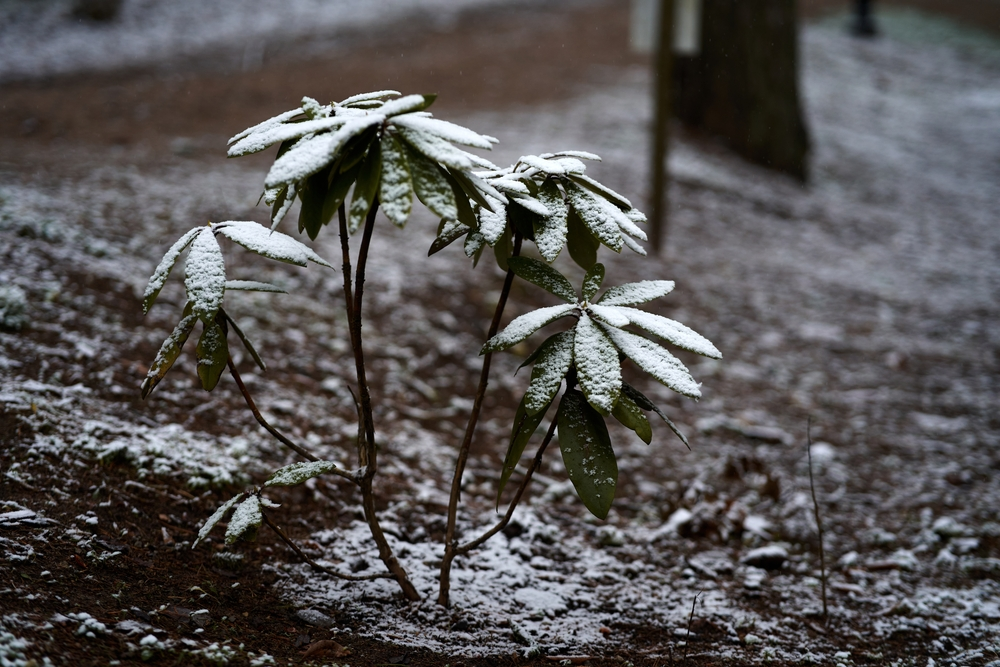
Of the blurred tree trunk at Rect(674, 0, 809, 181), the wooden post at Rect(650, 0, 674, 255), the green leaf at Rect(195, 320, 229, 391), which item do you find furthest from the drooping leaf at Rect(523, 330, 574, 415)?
the blurred tree trunk at Rect(674, 0, 809, 181)

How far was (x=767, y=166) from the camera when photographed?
781 centimetres

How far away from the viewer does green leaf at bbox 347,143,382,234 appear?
1289 millimetres

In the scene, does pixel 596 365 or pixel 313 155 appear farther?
pixel 596 365

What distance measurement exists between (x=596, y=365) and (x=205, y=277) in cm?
84

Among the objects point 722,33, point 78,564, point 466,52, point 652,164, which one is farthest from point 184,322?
point 466,52

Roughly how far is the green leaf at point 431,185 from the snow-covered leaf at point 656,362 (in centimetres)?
45

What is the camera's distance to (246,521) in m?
1.56

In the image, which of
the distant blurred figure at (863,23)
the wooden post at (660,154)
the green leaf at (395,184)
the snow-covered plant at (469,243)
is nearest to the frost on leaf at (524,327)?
the snow-covered plant at (469,243)

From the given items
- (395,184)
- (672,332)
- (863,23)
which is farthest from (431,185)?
(863,23)

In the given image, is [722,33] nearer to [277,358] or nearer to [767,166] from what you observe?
[767,166]

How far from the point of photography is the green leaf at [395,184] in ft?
4.20

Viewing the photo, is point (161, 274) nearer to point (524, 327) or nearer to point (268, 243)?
point (268, 243)

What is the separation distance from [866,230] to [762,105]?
1.72m

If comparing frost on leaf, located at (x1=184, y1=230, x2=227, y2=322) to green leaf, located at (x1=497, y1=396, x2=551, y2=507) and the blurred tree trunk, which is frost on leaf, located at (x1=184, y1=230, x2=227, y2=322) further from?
the blurred tree trunk
